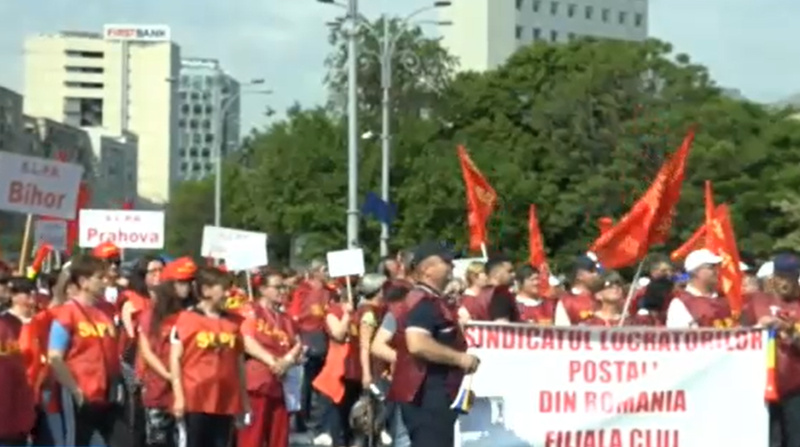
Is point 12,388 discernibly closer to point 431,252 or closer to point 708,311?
point 431,252

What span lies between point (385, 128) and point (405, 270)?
3259cm

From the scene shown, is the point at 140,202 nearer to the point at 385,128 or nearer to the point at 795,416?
the point at 385,128

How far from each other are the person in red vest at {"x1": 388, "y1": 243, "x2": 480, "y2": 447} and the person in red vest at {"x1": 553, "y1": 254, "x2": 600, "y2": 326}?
5009 millimetres

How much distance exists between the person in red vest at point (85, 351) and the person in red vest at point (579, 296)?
4406mm

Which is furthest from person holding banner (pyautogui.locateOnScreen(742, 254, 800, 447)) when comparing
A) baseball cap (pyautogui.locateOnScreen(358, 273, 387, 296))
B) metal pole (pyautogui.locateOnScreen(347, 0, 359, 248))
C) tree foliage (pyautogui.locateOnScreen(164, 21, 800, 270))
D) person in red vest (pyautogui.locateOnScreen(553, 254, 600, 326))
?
tree foliage (pyautogui.locateOnScreen(164, 21, 800, 270))

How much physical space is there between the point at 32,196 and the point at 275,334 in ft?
15.6

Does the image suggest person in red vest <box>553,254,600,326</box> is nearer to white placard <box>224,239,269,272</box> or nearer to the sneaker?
white placard <box>224,239,269,272</box>

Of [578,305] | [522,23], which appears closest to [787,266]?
[578,305]

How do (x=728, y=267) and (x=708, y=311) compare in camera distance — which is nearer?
(x=708, y=311)

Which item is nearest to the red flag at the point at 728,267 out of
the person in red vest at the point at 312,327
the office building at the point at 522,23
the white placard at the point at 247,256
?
the white placard at the point at 247,256

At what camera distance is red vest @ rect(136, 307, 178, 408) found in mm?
13586

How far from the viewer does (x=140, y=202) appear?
615ft

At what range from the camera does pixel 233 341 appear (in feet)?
43.7

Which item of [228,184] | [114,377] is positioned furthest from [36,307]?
[228,184]
